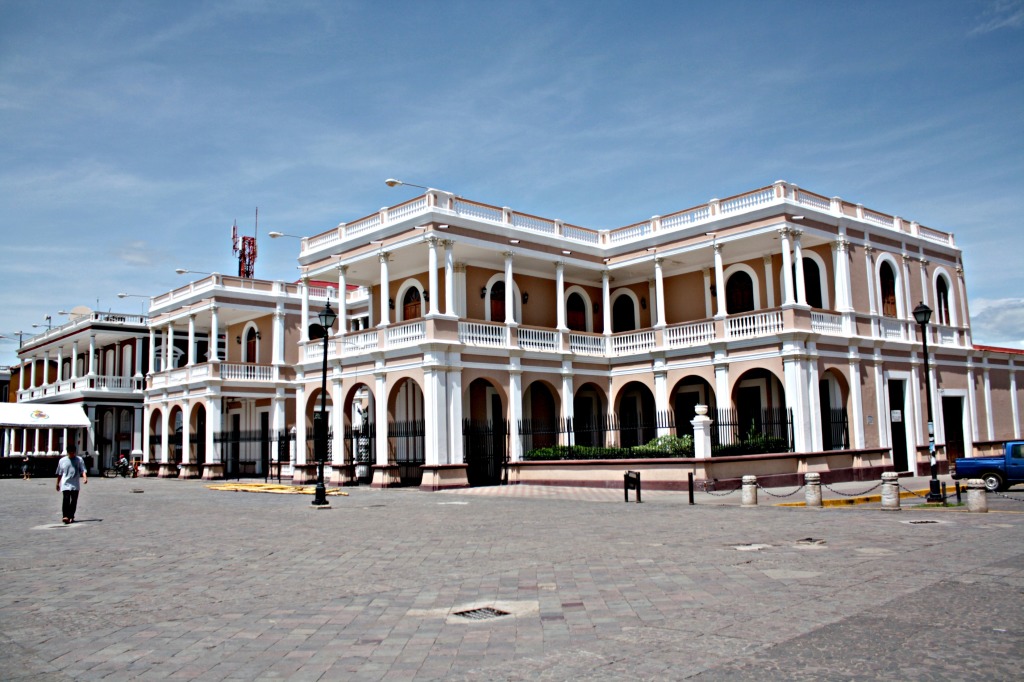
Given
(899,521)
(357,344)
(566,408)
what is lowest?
(899,521)

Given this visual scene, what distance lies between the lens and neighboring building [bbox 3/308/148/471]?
154 feet

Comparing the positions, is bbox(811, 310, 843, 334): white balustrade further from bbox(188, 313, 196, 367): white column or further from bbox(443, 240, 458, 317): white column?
bbox(188, 313, 196, 367): white column

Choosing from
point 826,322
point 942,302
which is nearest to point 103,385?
point 826,322

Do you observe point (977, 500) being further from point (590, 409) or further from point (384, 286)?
point (590, 409)

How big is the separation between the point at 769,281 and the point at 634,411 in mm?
7629

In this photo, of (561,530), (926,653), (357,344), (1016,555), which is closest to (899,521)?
(1016,555)

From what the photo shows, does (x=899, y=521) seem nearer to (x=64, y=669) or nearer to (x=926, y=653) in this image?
(x=926, y=653)

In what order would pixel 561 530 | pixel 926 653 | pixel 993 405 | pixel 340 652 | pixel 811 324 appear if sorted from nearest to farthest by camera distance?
pixel 926 653 < pixel 340 652 < pixel 561 530 < pixel 811 324 < pixel 993 405

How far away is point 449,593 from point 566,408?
22.8m

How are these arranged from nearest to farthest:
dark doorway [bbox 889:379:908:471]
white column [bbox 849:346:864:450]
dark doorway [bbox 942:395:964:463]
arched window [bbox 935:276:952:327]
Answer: white column [bbox 849:346:864:450]
dark doorway [bbox 889:379:908:471]
dark doorway [bbox 942:395:964:463]
arched window [bbox 935:276:952:327]

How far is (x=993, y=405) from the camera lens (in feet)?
117

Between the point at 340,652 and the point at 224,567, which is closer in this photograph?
the point at 340,652

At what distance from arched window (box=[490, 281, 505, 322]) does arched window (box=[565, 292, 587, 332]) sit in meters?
3.49

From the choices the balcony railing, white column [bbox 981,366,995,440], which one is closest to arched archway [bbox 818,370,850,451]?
white column [bbox 981,366,995,440]
